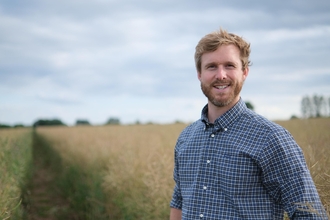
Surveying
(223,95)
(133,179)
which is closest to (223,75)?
(223,95)

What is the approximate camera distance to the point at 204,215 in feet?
7.25

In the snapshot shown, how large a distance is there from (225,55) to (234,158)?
0.59m

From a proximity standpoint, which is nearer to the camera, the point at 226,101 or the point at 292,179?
Result: the point at 292,179

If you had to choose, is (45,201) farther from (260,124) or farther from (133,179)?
(260,124)

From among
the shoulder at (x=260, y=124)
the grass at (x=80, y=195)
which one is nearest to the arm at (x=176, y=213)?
the shoulder at (x=260, y=124)

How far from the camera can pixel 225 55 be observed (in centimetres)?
220

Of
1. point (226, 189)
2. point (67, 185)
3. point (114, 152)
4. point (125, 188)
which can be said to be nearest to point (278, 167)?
point (226, 189)

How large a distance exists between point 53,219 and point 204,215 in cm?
695

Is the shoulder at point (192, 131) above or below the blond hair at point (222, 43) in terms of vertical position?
below

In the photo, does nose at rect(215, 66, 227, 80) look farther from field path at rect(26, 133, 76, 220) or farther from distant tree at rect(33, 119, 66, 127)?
distant tree at rect(33, 119, 66, 127)

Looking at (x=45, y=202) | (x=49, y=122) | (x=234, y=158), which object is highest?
(x=49, y=122)

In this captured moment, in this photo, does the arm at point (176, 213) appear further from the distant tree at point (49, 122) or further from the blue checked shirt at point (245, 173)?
the distant tree at point (49, 122)

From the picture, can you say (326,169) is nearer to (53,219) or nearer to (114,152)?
(114,152)

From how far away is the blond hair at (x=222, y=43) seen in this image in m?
2.20
